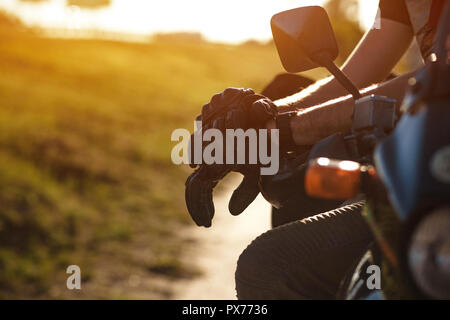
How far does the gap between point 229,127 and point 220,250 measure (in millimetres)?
5686

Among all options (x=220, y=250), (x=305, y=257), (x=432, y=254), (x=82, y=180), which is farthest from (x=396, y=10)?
(x=82, y=180)

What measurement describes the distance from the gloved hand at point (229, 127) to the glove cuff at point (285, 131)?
0.03 meters

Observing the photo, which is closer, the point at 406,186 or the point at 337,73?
the point at 406,186

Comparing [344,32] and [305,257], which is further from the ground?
[344,32]

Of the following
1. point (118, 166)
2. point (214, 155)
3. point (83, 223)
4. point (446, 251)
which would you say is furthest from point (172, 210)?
point (446, 251)

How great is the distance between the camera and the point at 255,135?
5.65 feet

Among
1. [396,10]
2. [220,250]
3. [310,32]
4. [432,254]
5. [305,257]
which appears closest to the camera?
[432,254]

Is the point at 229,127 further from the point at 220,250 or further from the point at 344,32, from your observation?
the point at 344,32

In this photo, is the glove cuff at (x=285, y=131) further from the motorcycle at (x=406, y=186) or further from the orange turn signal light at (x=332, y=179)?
the orange turn signal light at (x=332, y=179)

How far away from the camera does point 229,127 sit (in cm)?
172

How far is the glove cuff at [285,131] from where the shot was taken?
1760 mm

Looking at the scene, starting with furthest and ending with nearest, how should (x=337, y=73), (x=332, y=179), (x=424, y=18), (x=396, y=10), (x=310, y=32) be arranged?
(x=396, y=10) → (x=424, y=18) → (x=310, y=32) → (x=337, y=73) → (x=332, y=179)
